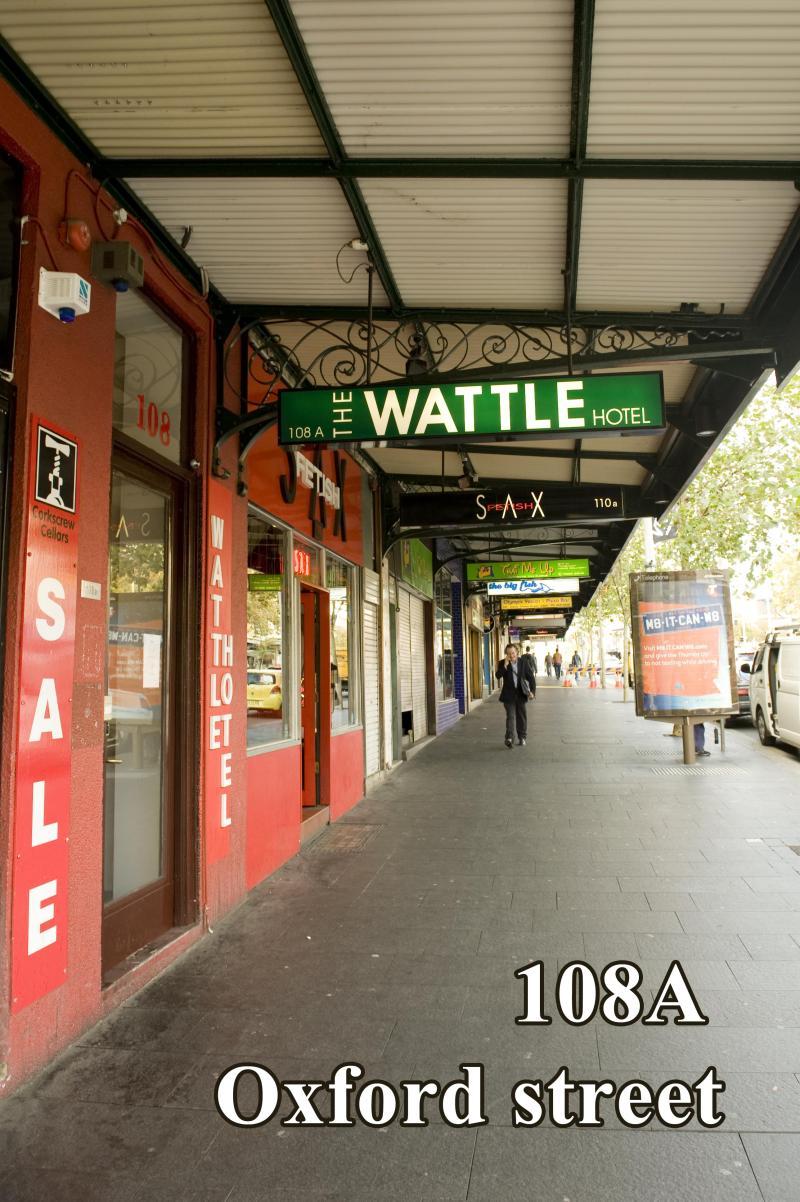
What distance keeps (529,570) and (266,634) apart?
9.69 metres

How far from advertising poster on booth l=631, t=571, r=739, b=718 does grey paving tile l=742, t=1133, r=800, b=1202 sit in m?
8.97

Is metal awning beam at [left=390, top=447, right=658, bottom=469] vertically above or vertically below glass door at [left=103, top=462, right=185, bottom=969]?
above

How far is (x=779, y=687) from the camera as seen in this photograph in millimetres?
12719

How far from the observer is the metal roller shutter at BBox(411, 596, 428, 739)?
14320 mm

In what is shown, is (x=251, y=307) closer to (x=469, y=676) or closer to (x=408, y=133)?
(x=408, y=133)

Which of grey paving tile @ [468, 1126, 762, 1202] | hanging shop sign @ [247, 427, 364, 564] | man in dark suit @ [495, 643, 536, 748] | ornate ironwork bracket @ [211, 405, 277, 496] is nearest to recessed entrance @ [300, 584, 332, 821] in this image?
hanging shop sign @ [247, 427, 364, 564]

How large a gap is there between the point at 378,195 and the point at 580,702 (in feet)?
79.6

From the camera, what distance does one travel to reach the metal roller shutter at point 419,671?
14.3 m

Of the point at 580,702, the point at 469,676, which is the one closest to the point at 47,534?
the point at 469,676

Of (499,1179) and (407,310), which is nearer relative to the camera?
(499,1179)

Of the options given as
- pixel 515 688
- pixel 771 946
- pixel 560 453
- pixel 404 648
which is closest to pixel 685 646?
pixel 515 688

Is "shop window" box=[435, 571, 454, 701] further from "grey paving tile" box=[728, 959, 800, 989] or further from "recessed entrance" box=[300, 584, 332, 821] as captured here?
"grey paving tile" box=[728, 959, 800, 989]

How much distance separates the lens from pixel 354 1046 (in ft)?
11.2

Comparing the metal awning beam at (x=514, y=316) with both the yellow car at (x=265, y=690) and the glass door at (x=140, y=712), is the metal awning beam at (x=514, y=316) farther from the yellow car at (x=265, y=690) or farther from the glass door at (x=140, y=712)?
the yellow car at (x=265, y=690)
